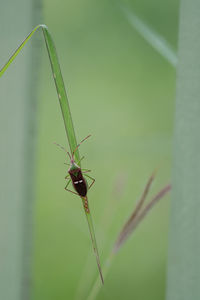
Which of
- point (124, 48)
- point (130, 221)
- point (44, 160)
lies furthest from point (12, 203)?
point (124, 48)

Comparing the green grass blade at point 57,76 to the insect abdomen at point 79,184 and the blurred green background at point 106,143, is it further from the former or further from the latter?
the blurred green background at point 106,143

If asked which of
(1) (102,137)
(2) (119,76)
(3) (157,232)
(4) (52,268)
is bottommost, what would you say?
(4) (52,268)

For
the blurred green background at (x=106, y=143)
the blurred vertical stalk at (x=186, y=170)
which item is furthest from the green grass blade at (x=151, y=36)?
the blurred vertical stalk at (x=186, y=170)

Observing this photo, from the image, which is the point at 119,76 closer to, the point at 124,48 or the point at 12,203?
the point at 124,48

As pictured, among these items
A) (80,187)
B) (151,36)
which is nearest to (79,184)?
(80,187)

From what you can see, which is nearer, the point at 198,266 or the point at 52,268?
the point at 198,266

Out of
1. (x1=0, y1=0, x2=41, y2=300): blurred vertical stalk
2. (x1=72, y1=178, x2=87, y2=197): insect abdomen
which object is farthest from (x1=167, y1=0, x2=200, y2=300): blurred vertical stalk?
(x1=0, y1=0, x2=41, y2=300): blurred vertical stalk

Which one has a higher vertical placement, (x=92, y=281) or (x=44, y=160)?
(x=44, y=160)
